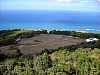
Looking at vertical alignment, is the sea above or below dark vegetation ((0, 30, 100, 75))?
below

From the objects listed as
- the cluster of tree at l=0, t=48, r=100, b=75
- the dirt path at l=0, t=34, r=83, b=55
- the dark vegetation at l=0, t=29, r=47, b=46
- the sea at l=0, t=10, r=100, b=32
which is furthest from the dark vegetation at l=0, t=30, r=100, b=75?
the sea at l=0, t=10, r=100, b=32

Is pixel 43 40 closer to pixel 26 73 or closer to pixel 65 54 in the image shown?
pixel 65 54

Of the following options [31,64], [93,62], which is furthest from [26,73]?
[93,62]

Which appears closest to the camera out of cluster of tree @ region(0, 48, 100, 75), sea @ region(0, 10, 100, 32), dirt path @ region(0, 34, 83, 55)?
cluster of tree @ region(0, 48, 100, 75)

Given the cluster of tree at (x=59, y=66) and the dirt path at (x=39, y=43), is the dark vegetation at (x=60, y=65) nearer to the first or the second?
the cluster of tree at (x=59, y=66)

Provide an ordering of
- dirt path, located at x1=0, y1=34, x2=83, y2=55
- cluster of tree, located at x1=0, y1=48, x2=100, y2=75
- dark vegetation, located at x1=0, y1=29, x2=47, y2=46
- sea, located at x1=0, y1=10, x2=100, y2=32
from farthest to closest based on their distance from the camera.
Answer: sea, located at x1=0, y1=10, x2=100, y2=32 → dark vegetation, located at x1=0, y1=29, x2=47, y2=46 → dirt path, located at x1=0, y1=34, x2=83, y2=55 → cluster of tree, located at x1=0, y1=48, x2=100, y2=75

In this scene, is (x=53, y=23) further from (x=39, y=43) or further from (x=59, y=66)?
(x=59, y=66)

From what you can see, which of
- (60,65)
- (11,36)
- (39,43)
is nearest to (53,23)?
(11,36)

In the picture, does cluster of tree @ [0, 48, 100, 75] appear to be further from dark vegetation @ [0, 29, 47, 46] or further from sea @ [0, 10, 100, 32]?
sea @ [0, 10, 100, 32]
